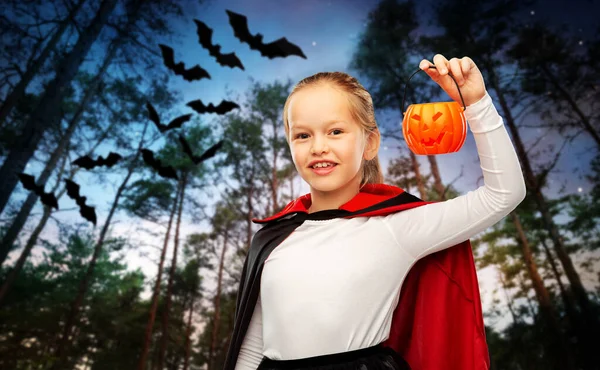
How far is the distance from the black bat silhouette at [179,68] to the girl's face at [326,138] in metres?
3.40

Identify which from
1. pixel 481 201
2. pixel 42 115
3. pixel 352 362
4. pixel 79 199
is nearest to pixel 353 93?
pixel 481 201

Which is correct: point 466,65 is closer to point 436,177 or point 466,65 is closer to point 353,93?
point 353,93

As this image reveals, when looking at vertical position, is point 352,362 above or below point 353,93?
below

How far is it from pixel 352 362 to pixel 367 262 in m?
0.34

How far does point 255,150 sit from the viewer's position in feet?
48.4

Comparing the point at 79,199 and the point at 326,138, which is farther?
the point at 79,199

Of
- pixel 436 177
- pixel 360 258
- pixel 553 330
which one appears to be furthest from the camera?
pixel 553 330

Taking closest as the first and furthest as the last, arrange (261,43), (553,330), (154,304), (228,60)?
1. (261,43)
2. (228,60)
3. (553,330)
4. (154,304)

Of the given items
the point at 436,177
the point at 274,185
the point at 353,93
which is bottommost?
the point at 353,93

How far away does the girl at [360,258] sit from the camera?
1.16 m

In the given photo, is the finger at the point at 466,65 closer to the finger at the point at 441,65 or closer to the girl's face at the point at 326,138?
the finger at the point at 441,65

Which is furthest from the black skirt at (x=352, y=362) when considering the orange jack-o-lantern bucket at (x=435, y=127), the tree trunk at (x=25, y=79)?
the tree trunk at (x=25, y=79)

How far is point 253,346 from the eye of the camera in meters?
1.44

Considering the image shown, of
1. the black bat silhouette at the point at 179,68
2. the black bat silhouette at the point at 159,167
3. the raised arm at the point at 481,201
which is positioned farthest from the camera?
the black bat silhouette at the point at 159,167
